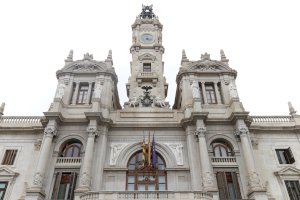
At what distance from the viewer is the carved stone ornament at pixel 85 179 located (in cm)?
2230

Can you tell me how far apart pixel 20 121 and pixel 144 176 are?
13901mm

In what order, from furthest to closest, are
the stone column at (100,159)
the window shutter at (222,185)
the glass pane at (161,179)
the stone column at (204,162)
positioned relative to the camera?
the glass pane at (161,179)
the stone column at (100,159)
the window shutter at (222,185)
the stone column at (204,162)

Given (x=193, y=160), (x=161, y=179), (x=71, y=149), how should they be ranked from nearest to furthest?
1. (x=161, y=179)
2. (x=193, y=160)
3. (x=71, y=149)

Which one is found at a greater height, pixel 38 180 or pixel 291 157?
pixel 291 157

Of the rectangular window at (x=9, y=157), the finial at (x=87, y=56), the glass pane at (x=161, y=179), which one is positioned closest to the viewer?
the glass pane at (x=161, y=179)

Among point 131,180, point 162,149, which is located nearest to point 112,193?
point 131,180

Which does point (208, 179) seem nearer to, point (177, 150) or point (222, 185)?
point (222, 185)

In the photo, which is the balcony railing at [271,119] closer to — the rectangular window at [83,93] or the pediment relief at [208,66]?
the pediment relief at [208,66]

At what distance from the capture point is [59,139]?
26.2 meters

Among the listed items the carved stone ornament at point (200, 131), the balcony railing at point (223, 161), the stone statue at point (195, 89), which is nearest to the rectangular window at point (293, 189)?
the balcony railing at point (223, 161)

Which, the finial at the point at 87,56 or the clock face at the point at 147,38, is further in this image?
the clock face at the point at 147,38

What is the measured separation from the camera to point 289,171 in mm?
25125

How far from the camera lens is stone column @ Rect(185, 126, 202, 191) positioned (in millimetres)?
23317

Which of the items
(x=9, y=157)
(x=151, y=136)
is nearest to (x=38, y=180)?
(x=9, y=157)
